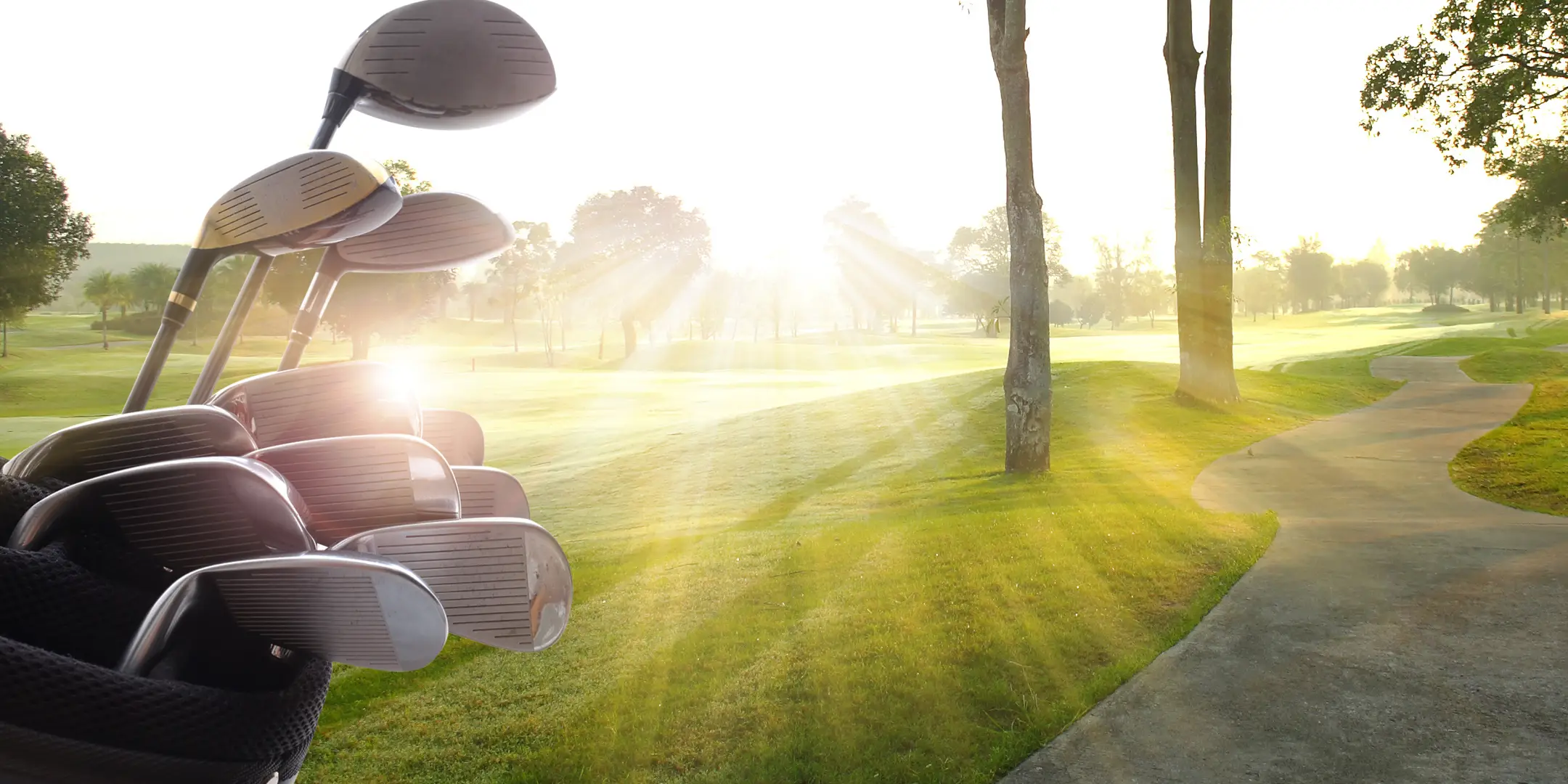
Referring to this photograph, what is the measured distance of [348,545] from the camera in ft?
3.07

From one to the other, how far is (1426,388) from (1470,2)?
9.55 meters

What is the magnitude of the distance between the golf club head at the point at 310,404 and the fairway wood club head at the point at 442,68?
0.33 metres

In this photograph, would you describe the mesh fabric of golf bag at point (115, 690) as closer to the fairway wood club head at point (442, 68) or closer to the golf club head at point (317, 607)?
the golf club head at point (317, 607)

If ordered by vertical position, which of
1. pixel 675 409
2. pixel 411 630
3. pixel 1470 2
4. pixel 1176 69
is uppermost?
pixel 1470 2

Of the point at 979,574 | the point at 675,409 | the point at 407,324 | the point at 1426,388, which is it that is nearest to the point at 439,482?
the point at 979,574

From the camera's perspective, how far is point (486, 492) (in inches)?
53.8

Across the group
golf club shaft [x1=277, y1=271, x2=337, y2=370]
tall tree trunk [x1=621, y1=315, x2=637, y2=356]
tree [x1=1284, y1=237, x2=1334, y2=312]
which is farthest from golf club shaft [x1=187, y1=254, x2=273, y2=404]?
tree [x1=1284, y1=237, x2=1334, y2=312]

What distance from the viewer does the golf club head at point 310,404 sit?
4.21ft

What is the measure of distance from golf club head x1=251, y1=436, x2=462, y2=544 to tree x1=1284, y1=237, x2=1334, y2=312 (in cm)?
14005

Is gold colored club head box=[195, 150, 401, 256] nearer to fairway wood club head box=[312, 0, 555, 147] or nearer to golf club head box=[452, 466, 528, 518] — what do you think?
fairway wood club head box=[312, 0, 555, 147]

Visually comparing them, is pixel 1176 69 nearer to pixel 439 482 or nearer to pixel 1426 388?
pixel 1426 388

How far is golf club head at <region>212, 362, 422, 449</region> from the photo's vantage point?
128 centimetres

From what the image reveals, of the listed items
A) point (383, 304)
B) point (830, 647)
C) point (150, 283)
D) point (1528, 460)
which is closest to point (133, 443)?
point (830, 647)

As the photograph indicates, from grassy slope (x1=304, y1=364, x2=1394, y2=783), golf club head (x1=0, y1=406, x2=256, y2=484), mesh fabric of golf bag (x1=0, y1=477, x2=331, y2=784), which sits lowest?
grassy slope (x1=304, y1=364, x2=1394, y2=783)
